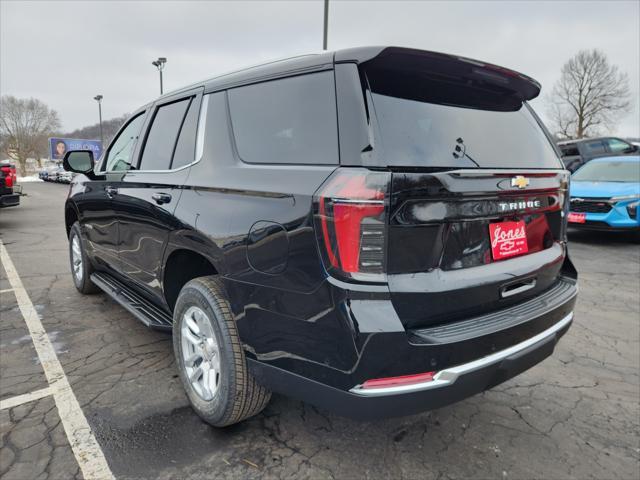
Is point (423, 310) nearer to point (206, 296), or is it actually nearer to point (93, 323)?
point (206, 296)

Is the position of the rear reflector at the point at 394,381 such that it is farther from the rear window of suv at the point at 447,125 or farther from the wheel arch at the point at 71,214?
the wheel arch at the point at 71,214

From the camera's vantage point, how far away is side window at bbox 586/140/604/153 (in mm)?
14375

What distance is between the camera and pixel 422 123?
1875 millimetres

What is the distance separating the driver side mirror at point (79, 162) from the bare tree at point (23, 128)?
2361 inches

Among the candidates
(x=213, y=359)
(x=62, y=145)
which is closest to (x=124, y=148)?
(x=213, y=359)

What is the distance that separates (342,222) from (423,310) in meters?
0.49

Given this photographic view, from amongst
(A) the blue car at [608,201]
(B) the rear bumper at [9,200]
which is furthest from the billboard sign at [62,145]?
(A) the blue car at [608,201]

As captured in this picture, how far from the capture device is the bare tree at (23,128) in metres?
54.4

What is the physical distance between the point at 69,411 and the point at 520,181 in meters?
2.76

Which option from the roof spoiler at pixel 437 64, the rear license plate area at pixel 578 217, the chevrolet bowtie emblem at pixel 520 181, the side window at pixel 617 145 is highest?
the side window at pixel 617 145

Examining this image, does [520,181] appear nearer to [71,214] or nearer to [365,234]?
[365,234]

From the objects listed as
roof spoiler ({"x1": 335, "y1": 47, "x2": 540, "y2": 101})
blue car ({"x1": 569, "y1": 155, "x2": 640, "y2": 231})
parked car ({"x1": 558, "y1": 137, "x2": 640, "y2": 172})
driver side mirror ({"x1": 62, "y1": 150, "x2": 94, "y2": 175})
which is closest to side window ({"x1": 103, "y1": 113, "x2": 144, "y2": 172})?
driver side mirror ({"x1": 62, "y1": 150, "x2": 94, "y2": 175})

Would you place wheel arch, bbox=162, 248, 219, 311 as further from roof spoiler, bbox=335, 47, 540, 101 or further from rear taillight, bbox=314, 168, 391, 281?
roof spoiler, bbox=335, 47, 540, 101

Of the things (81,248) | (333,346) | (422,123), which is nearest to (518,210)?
(422,123)
